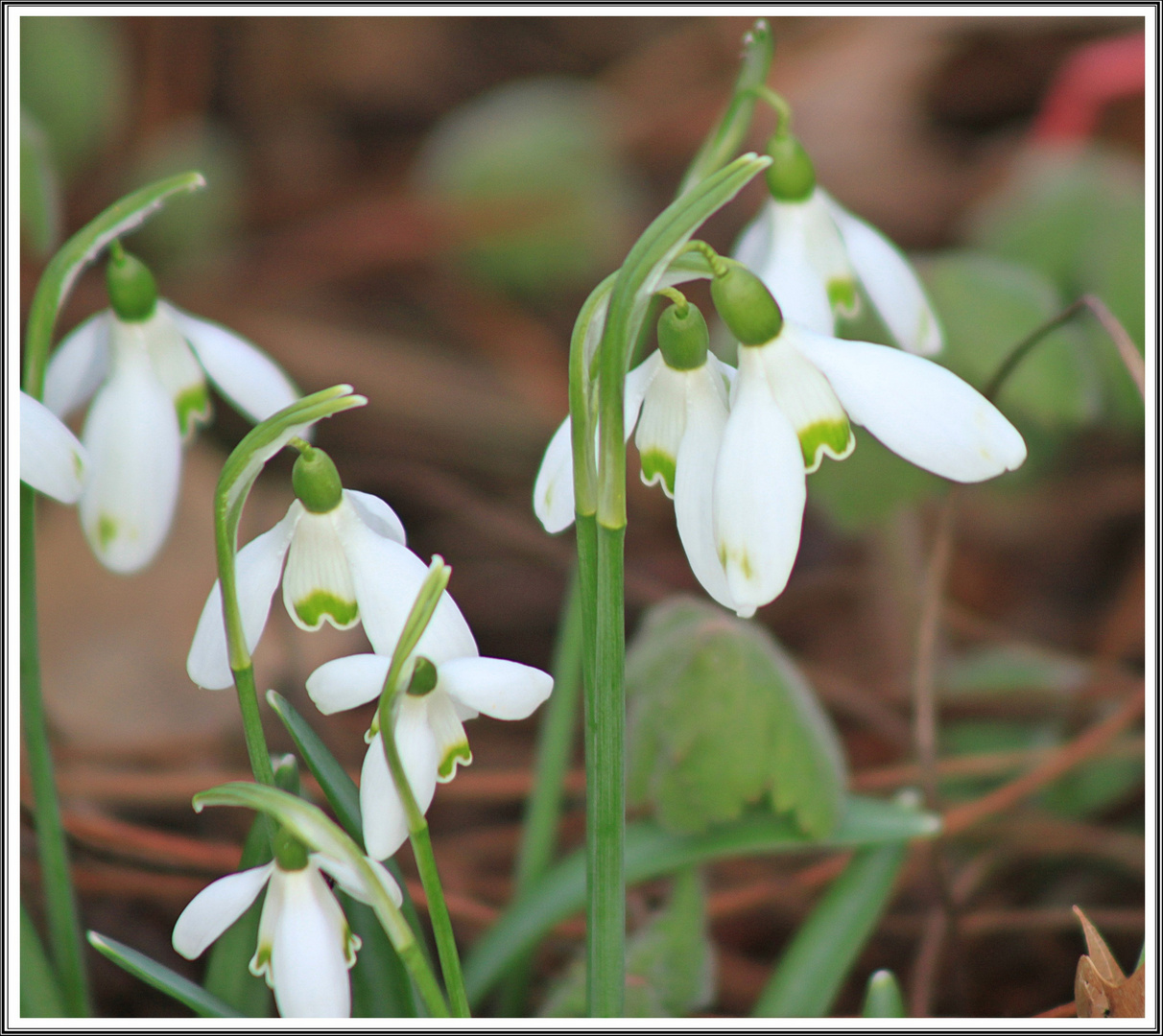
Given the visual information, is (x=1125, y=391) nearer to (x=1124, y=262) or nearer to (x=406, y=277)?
(x=1124, y=262)

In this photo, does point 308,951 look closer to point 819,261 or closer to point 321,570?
point 321,570

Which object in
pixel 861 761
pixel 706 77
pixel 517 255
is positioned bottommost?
pixel 861 761

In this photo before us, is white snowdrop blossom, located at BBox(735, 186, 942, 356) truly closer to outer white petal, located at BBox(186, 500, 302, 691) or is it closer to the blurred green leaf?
outer white petal, located at BBox(186, 500, 302, 691)

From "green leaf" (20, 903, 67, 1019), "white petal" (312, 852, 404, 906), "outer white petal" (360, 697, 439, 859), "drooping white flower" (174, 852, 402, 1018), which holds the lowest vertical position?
"green leaf" (20, 903, 67, 1019)

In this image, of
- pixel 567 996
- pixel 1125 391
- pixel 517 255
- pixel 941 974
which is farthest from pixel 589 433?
pixel 517 255

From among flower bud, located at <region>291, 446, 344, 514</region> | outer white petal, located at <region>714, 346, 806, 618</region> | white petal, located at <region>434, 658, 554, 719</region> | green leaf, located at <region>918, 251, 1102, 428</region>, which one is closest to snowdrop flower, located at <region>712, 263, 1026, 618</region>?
outer white petal, located at <region>714, 346, 806, 618</region>

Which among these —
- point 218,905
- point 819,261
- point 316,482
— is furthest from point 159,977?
point 819,261
